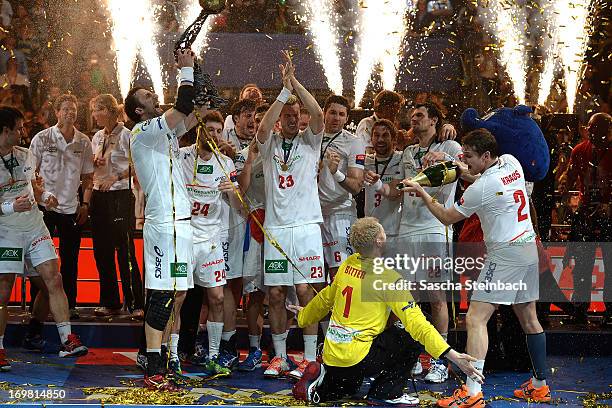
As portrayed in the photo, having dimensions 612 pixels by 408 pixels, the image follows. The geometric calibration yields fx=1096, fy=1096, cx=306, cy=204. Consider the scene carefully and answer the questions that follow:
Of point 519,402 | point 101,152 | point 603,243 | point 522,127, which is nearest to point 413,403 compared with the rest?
point 519,402

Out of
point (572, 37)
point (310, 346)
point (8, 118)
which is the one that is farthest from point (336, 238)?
point (572, 37)

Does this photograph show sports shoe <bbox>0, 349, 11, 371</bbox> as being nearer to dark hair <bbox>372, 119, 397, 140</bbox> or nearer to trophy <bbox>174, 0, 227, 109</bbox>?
trophy <bbox>174, 0, 227, 109</bbox>

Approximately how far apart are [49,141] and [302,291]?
277 cm

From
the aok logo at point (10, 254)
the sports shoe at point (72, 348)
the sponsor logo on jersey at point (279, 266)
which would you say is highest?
the aok logo at point (10, 254)

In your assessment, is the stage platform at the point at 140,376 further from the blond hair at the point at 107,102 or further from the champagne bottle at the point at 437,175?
the blond hair at the point at 107,102

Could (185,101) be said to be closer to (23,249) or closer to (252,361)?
(23,249)

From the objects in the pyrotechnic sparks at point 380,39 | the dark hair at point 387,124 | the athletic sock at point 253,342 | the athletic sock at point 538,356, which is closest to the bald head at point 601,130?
the dark hair at point 387,124

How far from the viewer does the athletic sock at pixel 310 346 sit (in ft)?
25.4

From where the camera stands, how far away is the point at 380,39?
13.5 m

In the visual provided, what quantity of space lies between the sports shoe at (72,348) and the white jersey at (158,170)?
1.43 meters

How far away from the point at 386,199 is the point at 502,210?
4.57 feet

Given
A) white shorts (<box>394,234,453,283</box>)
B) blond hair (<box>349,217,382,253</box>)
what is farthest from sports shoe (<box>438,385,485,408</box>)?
white shorts (<box>394,234,453,283</box>)

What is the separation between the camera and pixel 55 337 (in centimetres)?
873

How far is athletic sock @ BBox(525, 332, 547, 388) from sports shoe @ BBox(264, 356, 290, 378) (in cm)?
171
